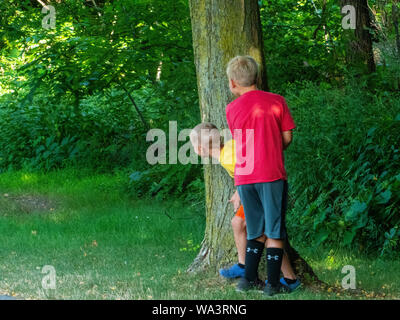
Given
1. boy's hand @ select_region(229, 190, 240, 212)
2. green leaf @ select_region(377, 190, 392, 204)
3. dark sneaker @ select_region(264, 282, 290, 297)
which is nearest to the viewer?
dark sneaker @ select_region(264, 282, 290, 297)

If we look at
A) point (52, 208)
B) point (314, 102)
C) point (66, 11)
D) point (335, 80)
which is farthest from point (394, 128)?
point (66, 11)

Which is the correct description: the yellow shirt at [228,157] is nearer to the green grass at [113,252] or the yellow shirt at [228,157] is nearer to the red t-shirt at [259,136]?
the red t-shirt at [259,136]

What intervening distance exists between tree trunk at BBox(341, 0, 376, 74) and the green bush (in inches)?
47.3

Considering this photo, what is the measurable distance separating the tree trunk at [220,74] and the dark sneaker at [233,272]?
0.49 feet

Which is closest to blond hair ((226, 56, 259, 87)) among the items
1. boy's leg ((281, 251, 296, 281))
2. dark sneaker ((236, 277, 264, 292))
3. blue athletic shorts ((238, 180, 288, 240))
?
blue athletic shorts ((238, 180, 288, 240))

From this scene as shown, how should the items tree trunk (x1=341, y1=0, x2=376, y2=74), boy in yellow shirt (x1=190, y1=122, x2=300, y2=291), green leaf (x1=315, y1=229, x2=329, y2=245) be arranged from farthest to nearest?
tree trunk (x1=341, y1=0, x2=376, y2=74)
green leaf (x1=315, y1=229, x2=329, y2=245)
boy in yellow shirt (x1=190, y1=122, x2=300, y2=291)

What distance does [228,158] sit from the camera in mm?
5180

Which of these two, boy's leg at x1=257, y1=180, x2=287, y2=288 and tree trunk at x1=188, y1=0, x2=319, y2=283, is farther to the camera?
tree trunk at x1=188, y1=0, x2=319, y2=283

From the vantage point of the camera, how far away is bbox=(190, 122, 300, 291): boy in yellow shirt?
520 centimetres

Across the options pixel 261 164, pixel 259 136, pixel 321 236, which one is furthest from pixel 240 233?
pixel 321 236

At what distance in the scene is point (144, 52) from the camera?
988cm

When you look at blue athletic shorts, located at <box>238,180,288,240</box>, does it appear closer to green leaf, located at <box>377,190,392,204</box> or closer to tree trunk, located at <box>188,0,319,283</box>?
tree trunk, located at <box>188,0,319,283</box>

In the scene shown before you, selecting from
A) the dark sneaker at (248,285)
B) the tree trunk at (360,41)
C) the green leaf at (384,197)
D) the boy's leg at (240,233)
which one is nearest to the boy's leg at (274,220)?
the dark sneaker at (248,285)

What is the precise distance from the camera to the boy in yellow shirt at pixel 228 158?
520 centimetres
